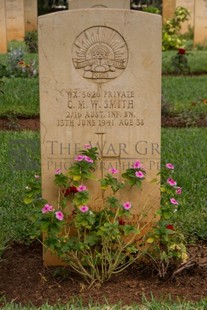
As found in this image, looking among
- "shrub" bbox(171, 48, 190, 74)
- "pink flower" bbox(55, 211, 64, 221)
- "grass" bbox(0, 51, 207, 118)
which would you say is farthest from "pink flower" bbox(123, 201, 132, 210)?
"shrub" bbox(171, 48, 190, 74)

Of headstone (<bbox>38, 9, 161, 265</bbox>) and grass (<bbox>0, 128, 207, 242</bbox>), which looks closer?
headstone (<bbox>38, 9, 161, 265</bbox>)

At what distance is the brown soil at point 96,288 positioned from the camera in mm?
3891

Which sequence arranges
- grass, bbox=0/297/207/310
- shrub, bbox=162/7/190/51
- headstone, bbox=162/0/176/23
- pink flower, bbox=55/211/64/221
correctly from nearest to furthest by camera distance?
grass, bbox=0/297/207/310, pink flower, bbox=55/211/64/221, shrub, bbox=162/7/190/51, headstone, bbox=162/0/176/23

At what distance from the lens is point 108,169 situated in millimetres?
4305

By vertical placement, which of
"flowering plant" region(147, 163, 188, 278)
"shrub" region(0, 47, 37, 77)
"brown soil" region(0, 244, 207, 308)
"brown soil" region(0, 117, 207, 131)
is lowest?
"brown soil" region(0, 244, 207, 308)

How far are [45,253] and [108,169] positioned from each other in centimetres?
64

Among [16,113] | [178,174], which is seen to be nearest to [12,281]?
[178,174]

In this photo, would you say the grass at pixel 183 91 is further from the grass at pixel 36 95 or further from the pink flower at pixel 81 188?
the pink flower at pixel 81 188

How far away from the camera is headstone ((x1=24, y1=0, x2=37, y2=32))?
76.8 feet

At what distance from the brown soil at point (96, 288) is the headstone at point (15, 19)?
56.7ft

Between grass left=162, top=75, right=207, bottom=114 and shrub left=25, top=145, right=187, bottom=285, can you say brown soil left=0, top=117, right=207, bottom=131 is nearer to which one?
grass left=162, top=75, right=207, bottom=114

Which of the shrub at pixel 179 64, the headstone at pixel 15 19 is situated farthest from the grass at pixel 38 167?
the headstone at pixel 15 19

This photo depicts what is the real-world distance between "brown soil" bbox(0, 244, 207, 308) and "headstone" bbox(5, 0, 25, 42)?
1728cm

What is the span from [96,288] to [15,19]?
18.1 meters
